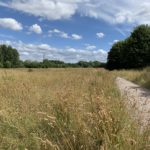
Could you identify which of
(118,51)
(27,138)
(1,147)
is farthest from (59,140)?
(118,51)

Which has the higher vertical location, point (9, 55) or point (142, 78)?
point (9, 55)

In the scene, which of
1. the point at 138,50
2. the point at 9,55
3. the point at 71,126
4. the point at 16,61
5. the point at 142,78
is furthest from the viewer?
the point at 9,55

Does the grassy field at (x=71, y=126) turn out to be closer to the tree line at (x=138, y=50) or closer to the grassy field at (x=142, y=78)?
the grassy field at (x=142, y=78)

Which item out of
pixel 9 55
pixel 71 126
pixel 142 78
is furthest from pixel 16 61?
pixel 71 126

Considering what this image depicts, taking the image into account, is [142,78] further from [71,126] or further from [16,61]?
[16,61]

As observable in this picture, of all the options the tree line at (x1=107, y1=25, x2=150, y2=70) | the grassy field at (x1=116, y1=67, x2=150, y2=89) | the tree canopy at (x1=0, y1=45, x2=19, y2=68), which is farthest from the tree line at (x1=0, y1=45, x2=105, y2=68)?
the grassy field at (x1=116, y1=67, x2=150, y2=89)

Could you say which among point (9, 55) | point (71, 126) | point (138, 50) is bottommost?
point (71, 126)

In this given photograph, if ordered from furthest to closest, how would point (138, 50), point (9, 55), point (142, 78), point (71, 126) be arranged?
point (9, 55), point (138, 50), point (142, 78), point (71, 126)

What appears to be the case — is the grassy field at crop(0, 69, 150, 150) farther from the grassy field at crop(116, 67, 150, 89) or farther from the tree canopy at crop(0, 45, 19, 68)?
the tree canopy at crop(0, 45, 19, 68)

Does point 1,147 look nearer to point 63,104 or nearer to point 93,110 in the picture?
point 63,104

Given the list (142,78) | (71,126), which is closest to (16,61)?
(142,78)

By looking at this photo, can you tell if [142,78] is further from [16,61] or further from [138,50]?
[16,61]

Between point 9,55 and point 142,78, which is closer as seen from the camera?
point 142,78

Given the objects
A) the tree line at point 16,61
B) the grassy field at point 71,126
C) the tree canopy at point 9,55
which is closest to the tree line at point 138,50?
the grassy field at point 71,126
